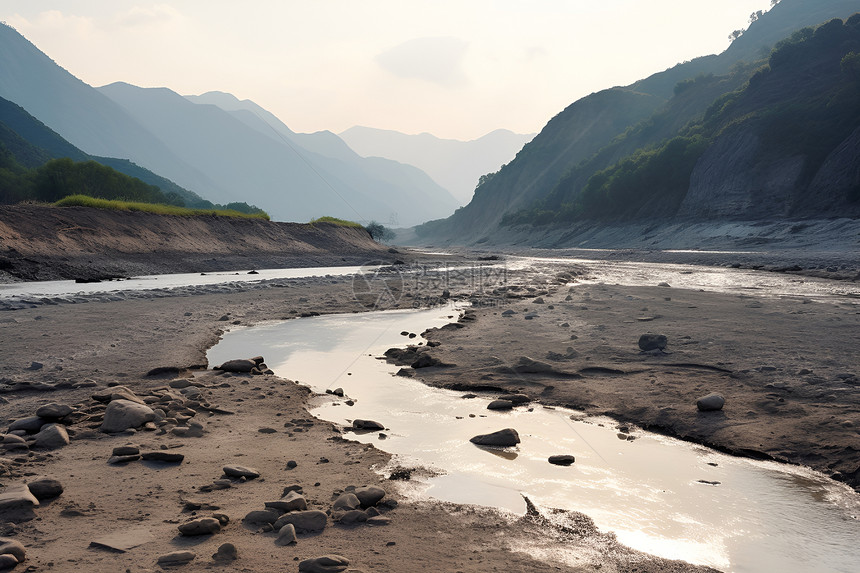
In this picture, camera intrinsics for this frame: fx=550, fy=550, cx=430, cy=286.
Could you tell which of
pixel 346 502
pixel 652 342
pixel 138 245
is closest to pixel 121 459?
pixel 346 502

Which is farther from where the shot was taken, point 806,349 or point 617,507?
point 806,349

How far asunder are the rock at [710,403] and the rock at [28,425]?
7.19 meters

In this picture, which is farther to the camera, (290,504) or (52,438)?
(52,438)

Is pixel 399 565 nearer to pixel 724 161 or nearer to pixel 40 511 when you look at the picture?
pixel 40 511

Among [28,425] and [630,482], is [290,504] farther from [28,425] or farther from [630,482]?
[28,425]

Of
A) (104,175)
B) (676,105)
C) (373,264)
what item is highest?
(676,105)

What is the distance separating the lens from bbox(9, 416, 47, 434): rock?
5.52 metres

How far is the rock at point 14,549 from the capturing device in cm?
317

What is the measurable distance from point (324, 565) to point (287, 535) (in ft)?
1.50

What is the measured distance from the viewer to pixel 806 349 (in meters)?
8.58

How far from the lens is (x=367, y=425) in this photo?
20.1 ft

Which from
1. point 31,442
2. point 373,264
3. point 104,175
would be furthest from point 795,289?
point 104,175

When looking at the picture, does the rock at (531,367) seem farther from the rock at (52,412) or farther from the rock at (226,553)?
the rock at (52,412)

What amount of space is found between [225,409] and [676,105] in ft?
360
